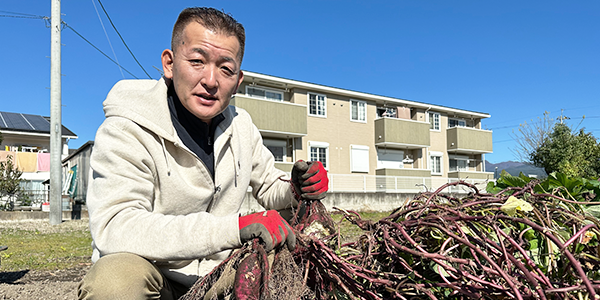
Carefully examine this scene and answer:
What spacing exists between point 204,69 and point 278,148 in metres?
18.4

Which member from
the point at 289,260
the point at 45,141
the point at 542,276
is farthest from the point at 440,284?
the point at 45,141

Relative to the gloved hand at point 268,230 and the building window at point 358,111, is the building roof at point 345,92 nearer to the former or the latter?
the building window at point 358,111

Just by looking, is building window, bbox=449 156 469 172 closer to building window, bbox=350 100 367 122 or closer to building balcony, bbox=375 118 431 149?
building balcony, bbox=375 118 431 149

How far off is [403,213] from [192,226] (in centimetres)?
81

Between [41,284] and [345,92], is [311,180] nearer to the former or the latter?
[41,284]

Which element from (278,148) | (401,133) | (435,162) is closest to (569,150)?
(435,162)

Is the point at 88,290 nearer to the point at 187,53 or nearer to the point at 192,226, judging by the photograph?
the point at 192,226

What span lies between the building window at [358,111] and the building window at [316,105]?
2.02m

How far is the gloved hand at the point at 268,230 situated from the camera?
4.25 feet

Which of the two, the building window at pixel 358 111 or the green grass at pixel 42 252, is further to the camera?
the building window at pixel 358 111

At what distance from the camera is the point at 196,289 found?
1.33 meters

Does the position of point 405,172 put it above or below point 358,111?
below

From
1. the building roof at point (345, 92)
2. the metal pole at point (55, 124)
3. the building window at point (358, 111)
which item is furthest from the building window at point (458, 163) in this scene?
the metal pole at point (55, 124)

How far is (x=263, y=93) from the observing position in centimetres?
1995
